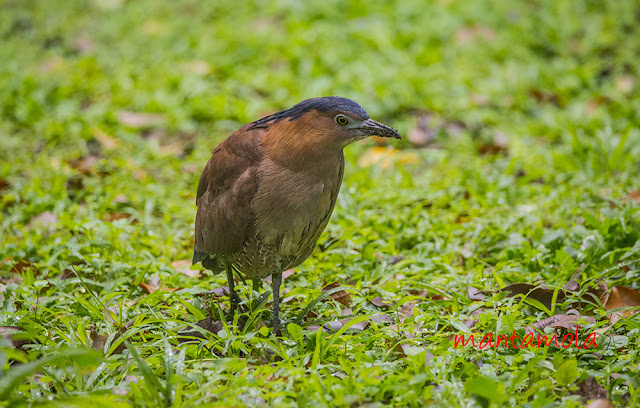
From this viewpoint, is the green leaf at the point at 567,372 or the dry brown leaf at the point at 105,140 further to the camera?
the dry brown leaf at the point at 105,140

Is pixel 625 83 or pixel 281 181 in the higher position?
pixel 281 181

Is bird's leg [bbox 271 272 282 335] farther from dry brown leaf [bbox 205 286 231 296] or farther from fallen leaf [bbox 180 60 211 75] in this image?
fallen leaf [bbox 180 60 211 75]

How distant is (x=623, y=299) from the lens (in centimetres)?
339

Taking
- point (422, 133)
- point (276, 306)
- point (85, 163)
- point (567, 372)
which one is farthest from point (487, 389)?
point (85, 163)

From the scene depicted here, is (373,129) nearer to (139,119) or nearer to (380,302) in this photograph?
(380,302)

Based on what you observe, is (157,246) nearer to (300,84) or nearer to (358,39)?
(300,84)

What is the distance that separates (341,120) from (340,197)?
5.77 feet

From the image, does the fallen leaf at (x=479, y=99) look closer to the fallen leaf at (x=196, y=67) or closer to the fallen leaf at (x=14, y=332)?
the fallen leaf at (x=196, y=67)

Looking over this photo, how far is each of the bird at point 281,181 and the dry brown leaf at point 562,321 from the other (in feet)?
3.92

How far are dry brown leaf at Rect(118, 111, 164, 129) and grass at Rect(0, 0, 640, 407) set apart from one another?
0.04 m

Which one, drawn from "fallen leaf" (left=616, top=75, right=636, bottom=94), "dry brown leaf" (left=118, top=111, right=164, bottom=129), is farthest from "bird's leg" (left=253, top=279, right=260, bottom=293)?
"fallen leaf" (left=616, top=75, right=636, bottom=94)

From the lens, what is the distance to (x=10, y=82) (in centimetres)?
661

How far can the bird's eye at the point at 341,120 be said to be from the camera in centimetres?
310

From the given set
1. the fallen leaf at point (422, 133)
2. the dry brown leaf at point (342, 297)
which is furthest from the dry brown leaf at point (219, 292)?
the fallen leaf at point (422, 133)
